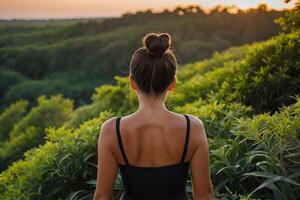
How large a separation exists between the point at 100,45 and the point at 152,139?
66165 millimetres

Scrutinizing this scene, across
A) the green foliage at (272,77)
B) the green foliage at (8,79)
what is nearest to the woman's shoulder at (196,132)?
the green foliage at (272,77)

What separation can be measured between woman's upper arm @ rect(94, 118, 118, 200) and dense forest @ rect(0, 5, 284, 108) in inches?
1707

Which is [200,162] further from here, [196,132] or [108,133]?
[108,133]

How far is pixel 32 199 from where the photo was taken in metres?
5.11

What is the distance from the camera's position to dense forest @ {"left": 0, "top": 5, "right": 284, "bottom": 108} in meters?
52.1

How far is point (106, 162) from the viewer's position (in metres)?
3.14

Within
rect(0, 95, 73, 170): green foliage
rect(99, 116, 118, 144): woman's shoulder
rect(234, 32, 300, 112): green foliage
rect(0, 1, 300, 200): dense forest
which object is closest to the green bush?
rect(0, 1, 300, 200): dense forest

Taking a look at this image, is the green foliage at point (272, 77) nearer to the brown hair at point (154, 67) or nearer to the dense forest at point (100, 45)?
the brown hair at point (154, 67)

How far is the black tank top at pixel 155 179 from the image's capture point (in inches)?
125

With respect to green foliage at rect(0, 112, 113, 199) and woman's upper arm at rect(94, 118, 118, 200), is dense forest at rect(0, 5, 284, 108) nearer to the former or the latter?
green foliage at rect(0, 112, 113, 199)

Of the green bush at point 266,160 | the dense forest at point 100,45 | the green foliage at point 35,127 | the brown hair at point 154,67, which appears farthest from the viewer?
the dense forest at point 100,45

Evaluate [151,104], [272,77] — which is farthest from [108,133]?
[272,77]

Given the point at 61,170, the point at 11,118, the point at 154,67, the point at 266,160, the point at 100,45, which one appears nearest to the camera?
the point at 154,67

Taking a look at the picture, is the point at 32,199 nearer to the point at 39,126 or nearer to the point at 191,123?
the point at 191,123
